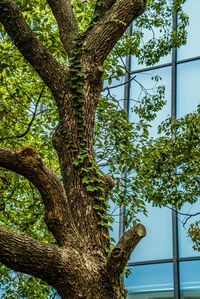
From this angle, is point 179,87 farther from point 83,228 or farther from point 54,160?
point 83,228

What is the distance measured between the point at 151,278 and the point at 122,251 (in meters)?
4.85

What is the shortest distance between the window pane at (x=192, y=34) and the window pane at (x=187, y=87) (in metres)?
0.23

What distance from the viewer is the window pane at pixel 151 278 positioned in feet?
23.1

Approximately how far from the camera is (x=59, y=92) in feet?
11.0

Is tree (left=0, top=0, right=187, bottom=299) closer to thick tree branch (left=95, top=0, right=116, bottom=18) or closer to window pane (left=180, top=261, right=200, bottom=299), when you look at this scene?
thick tree branch (left=95, top=0, right=116, bottom=18)

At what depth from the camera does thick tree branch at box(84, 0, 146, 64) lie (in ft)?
11.3

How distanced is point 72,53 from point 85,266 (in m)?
1.79

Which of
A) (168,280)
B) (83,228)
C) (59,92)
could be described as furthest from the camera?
(168,280)

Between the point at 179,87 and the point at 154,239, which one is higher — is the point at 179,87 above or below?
above

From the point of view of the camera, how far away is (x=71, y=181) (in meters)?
3.10

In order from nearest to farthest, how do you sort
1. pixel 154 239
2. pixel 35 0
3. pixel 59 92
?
pixel 59 92
pixel 35 0
pixel 154 239

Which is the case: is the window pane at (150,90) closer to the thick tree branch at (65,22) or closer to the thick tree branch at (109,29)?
the thick tree branch at (65,22)

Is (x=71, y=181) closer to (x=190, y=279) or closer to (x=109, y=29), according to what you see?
(x=109, y=29)

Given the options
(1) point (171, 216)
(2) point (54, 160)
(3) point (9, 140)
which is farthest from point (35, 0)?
(1) point (171, 216)
